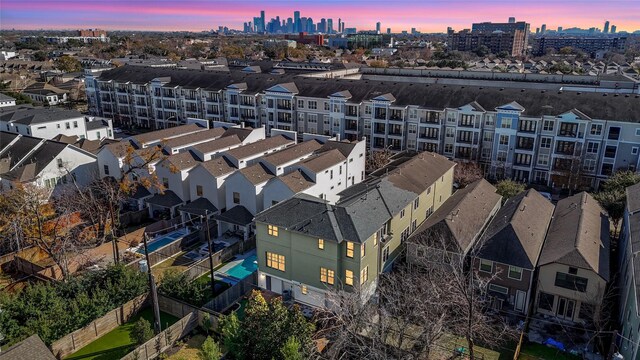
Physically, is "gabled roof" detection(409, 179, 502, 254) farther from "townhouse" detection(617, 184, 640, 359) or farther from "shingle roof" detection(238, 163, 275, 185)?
"shingle roof" detection(238, 163, 275, 185)

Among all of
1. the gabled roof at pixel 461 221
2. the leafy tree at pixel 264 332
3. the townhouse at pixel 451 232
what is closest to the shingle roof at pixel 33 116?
the leafy tree at pixel 264 332

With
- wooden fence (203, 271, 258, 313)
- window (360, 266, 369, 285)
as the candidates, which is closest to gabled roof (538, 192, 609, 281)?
window (360, 266, 369, 285)

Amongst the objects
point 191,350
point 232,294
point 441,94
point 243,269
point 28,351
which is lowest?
point 191,350

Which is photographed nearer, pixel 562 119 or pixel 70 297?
pixel 70 297

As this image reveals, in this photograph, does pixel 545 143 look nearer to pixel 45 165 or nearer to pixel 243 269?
pixel 243 269

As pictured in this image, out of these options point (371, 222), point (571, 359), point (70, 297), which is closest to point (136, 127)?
point (70, 297)

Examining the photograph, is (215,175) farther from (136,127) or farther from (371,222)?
(136,127)

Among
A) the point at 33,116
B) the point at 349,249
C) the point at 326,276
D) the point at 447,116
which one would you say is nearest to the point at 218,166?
the point at 326,276
